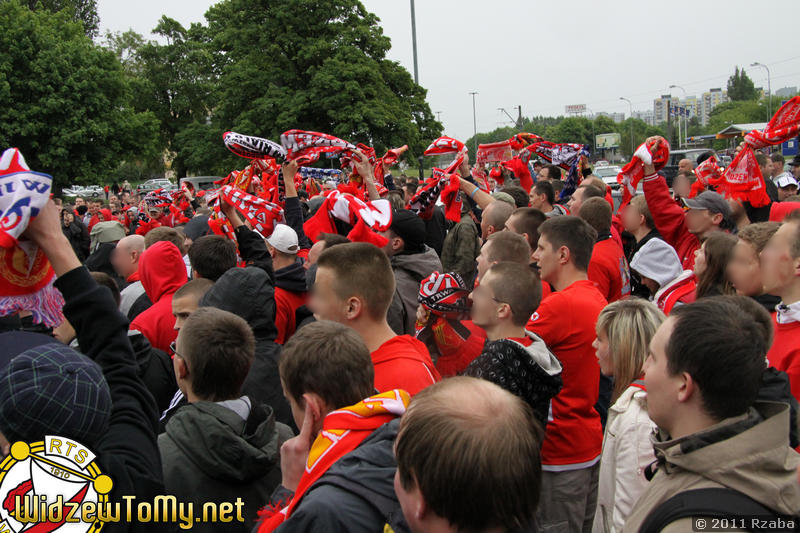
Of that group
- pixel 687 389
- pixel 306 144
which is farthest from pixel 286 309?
pixel 687 389

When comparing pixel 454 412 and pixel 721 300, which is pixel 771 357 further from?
pixel 454 412

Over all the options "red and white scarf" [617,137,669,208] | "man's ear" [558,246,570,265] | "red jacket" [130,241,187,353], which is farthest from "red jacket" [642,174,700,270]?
"red jacket" [130,241,187,353]

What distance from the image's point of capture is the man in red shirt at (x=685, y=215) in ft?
18.1

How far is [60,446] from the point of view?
1761 millimetres

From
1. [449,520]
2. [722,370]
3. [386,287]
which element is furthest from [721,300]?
[386,287]

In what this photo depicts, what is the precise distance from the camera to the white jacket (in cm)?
262

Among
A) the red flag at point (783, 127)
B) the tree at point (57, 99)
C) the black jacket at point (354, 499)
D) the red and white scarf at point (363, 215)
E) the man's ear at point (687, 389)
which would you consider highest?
the tree at point (57, 99)

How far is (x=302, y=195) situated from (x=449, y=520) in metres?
13.1

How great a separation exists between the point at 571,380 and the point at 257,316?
205cm

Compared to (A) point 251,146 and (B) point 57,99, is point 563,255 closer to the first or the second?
(A) point 251,146

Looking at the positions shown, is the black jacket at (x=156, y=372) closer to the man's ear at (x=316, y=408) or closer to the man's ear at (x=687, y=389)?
the man's ear at (x=316, y=408)

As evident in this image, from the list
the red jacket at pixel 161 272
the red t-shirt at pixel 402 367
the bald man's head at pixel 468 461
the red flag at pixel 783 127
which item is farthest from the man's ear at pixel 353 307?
the red flag at pixel 783 127

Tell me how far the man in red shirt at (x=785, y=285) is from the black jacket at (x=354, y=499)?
2314mm

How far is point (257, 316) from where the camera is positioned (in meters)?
3.96
